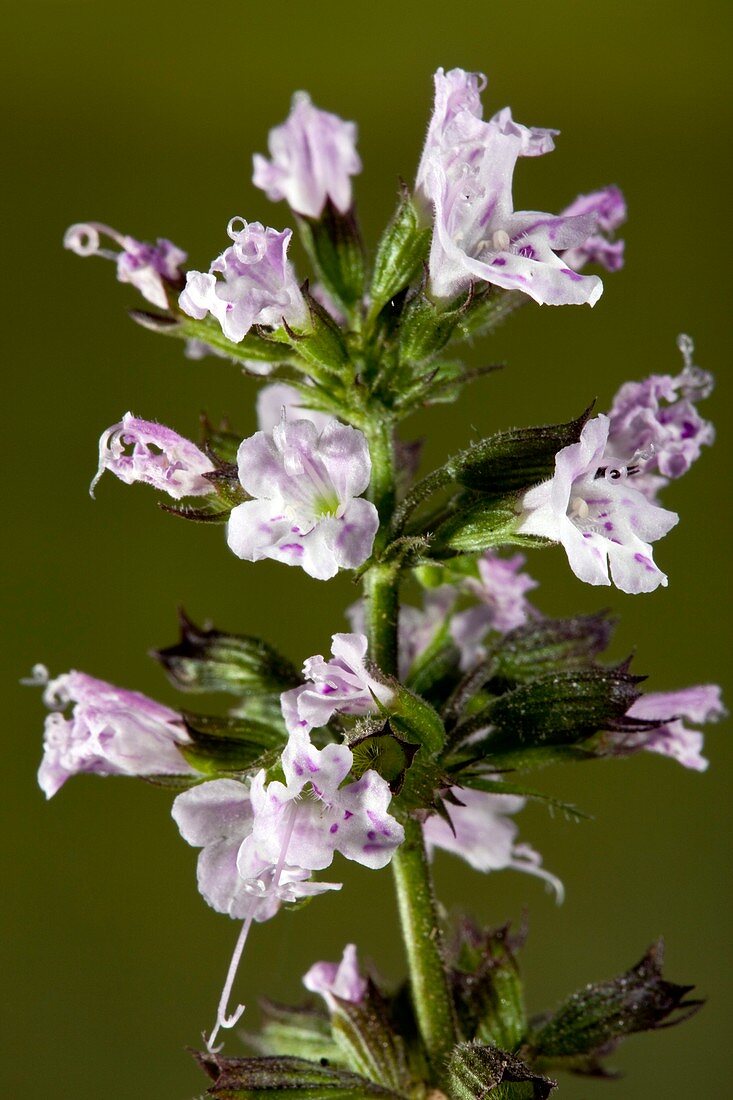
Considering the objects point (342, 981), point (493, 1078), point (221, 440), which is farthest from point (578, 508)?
point (342, 981)

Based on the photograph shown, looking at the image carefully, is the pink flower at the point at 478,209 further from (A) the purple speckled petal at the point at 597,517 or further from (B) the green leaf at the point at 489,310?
(A) the purple speckled petal at the point at 597,517

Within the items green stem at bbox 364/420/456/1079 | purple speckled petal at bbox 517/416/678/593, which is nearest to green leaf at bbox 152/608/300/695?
green stem at bbox 364/420/456/1079

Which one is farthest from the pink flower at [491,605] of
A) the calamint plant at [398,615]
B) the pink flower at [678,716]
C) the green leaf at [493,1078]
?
the green leaf at [493,1078]

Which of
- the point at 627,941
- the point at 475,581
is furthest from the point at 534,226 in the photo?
the point at 627,941

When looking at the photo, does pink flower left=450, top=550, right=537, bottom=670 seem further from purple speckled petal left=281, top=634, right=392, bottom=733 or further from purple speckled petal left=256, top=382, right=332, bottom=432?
purple speckled petal left=281, top=634, right=392, bottom=733

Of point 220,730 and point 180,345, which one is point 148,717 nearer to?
point 220,730

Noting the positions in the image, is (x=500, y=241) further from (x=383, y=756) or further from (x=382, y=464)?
(x=383, y=756)
